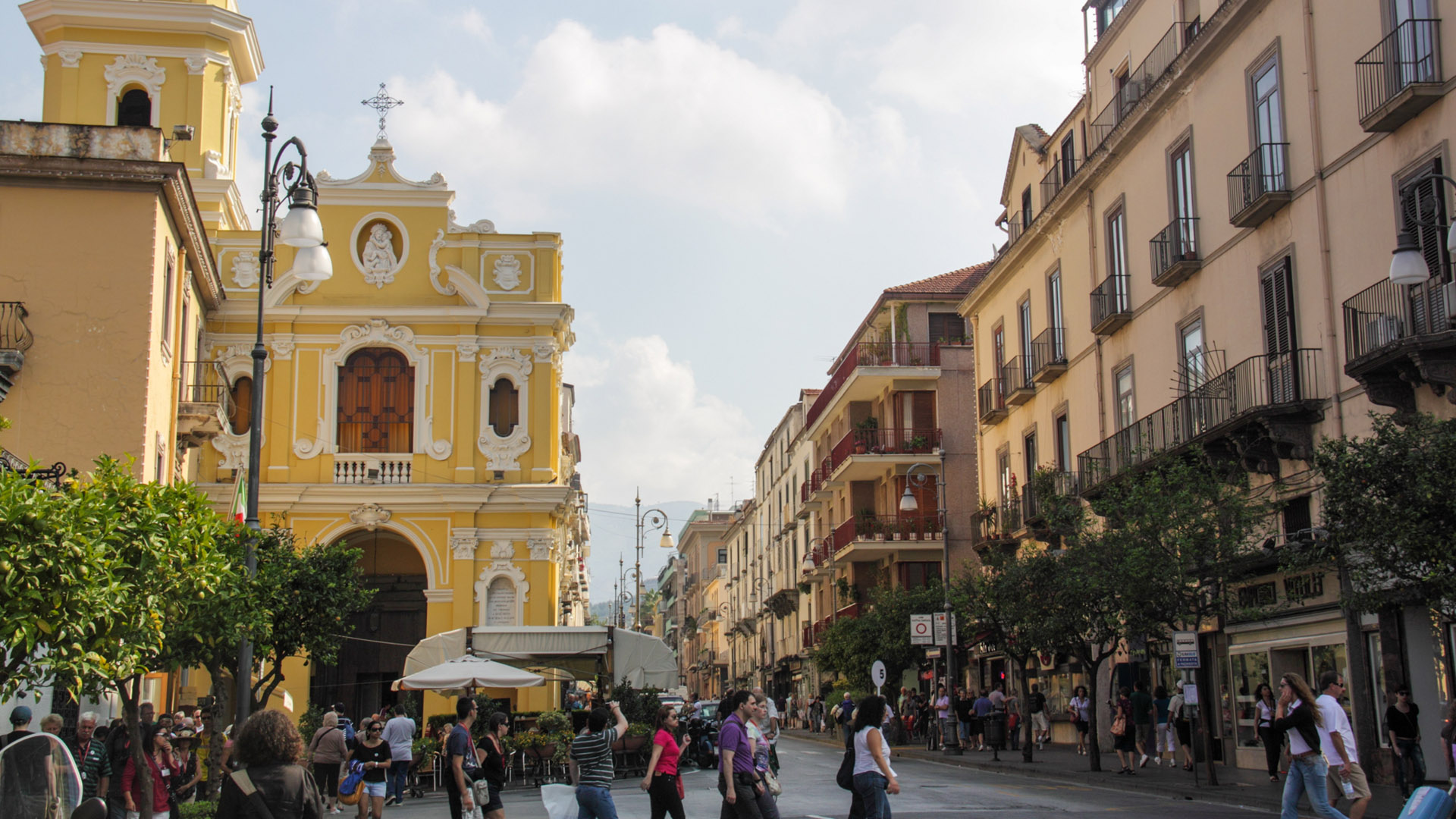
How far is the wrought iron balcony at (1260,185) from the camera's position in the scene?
22.8 m

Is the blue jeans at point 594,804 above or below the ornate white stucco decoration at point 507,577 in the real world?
below

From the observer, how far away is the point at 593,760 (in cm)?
1189

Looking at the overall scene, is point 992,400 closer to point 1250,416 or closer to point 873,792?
point 1250,416

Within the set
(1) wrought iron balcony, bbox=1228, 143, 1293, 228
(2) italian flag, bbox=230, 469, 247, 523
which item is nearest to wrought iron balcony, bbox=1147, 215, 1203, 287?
(1) wrought iron balcony, bbox=1228, 143, 1293, 228

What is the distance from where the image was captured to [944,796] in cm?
2006

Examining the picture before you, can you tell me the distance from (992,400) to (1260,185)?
1646 centimetres

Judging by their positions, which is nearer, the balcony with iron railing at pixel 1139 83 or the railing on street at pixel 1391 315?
the railing on street at pixel 1391 315

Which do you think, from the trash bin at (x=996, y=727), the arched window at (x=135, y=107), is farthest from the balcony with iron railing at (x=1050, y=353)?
the arched window at (x=135, y=107)

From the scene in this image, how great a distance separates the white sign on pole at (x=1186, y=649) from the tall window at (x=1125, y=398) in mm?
8381

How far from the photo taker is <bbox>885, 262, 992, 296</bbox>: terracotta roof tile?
49531 millimetres

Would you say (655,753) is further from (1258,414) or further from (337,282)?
(337,282)

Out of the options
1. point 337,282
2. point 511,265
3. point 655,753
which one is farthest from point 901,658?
point 655,753

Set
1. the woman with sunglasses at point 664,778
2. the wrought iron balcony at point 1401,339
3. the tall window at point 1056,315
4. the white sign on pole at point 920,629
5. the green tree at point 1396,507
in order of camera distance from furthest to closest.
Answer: the white sign on pole at point 920,629 < the tall window at point 1056,315 < the wrought iron balcony at point 1401,339 < the green tree at point 1396,507 < the woman with sunglasses at point 664,778

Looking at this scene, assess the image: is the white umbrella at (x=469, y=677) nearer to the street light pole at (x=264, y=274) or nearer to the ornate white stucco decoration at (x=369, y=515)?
the street light pole at (x=264, y=274)
